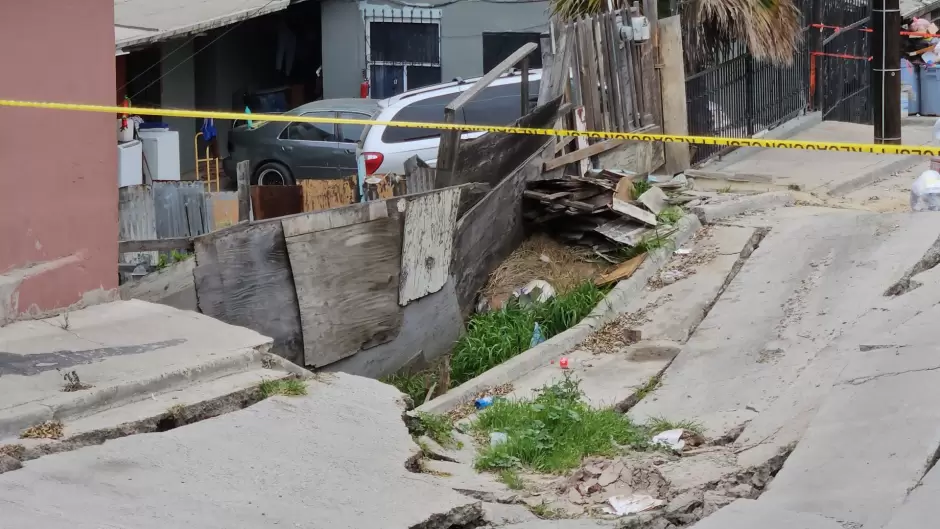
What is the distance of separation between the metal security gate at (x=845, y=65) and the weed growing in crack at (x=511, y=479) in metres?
10.3

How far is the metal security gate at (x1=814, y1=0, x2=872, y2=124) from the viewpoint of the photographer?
48.5 ft

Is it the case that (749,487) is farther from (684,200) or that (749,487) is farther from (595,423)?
(684,200)

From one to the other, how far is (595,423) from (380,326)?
2009 millimetres

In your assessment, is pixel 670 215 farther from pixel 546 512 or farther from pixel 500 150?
pixel 546 512

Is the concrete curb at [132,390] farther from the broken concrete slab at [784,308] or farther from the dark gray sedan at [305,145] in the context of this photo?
the dark gray sedan at [305,145]

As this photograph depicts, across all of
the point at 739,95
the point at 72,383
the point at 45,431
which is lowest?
the point at 45,431

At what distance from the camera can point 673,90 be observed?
1150 centimetres

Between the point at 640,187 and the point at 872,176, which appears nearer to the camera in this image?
the point at 640,187

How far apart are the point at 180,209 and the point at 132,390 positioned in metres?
5.22

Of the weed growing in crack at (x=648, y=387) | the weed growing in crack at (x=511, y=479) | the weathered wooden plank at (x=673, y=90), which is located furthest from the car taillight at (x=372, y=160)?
the weed growing in crack at (x=511, y=479)

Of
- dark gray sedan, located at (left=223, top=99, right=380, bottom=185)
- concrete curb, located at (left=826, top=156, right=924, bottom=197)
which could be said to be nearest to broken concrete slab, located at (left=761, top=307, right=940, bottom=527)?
concrete curb, located at (left=826, top=156, right=924, bottom=197)

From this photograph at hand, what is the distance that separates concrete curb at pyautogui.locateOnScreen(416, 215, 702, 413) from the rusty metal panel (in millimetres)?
2990

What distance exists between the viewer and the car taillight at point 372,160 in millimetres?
13500

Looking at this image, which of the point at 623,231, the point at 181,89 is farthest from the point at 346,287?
the point at 181,89
